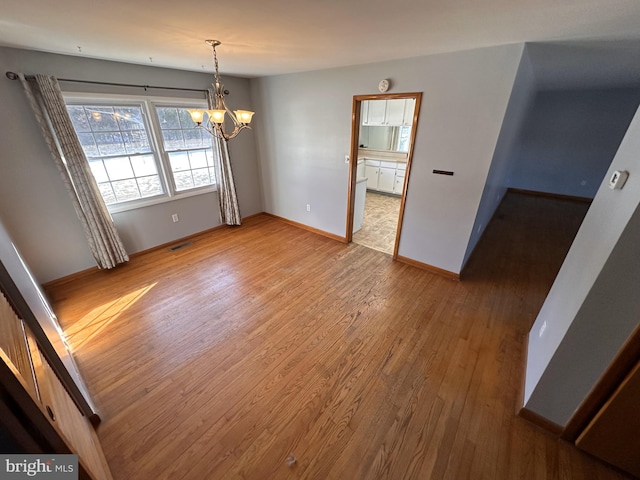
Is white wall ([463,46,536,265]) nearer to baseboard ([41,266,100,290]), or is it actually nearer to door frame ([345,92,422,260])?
door frame ([345,92,422,260])

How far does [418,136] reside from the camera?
107 inches

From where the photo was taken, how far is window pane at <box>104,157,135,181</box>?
2.98 metres

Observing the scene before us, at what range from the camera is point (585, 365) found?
1314 mm

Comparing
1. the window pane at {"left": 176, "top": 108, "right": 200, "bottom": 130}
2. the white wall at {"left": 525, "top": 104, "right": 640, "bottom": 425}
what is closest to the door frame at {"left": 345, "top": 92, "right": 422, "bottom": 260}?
the white wall at {"left": 525, "top": 104, "right": 640, "bottom": 425}

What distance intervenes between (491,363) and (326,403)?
4.31 feet

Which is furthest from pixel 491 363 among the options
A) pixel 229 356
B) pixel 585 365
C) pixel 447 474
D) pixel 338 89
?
pixel 338 89

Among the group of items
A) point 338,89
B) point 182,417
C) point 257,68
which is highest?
point 257,68

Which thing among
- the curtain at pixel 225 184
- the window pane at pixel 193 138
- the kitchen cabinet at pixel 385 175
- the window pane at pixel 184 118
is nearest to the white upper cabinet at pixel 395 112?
the kitchen cabinet at pixel 385 175

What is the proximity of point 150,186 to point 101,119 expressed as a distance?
33.9 inches

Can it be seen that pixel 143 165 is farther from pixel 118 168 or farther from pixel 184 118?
pixel 184 118

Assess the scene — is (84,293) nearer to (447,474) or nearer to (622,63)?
(447,474)

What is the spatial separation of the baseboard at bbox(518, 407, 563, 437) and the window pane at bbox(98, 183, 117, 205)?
4377mm

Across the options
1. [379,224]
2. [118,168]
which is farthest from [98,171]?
[379,224]

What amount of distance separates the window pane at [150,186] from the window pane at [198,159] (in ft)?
1.80
